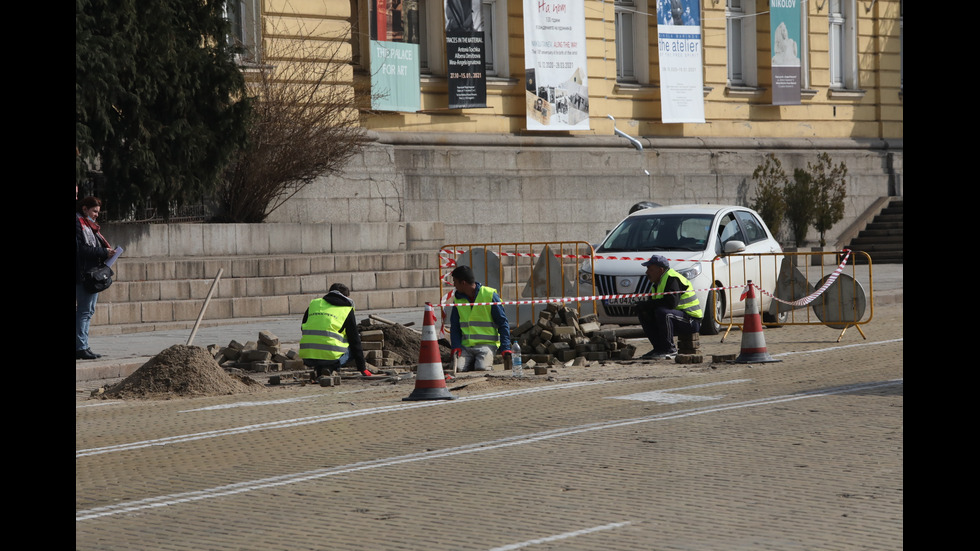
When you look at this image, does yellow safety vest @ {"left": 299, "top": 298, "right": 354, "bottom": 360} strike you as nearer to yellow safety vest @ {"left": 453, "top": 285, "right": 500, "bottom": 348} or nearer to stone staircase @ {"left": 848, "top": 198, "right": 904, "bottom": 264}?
yellow safety vest @ {"left": 453, "top": 285, "right": 500, "bottom": 348}

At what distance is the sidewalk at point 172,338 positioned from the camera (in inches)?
587

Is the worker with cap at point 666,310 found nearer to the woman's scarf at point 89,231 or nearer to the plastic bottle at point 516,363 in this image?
the plastic bottle at point 516,363

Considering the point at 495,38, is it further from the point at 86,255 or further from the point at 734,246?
the point at 86,255

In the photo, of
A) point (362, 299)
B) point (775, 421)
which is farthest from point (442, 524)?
point (362, 299)

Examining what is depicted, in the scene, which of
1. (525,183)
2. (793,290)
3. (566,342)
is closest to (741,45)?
(525,183)

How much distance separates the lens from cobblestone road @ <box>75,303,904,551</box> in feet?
22.9

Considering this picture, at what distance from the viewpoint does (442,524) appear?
720 cm

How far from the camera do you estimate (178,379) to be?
13.2 m

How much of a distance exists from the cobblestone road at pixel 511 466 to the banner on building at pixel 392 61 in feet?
46.8

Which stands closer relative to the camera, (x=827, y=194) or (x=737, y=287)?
(x=737, y=287)

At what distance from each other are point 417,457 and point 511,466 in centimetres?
75

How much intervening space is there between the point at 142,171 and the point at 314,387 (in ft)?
25.4

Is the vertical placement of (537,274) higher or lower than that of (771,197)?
lower

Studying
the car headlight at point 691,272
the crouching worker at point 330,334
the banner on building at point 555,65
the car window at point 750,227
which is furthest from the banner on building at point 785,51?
the crouching worker at point 330,334
